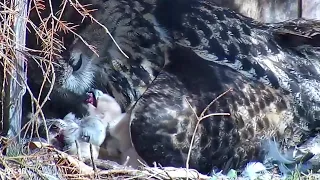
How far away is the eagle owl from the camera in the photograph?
7.79 feet

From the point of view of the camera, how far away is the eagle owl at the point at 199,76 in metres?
2.37

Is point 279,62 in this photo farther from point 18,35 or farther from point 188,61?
point 18,35

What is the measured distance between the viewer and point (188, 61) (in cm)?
256

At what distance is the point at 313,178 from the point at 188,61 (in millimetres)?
A: 671

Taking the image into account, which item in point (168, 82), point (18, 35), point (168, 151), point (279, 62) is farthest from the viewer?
point (279, 62)

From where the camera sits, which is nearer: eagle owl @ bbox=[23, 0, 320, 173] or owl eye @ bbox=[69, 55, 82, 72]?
eagle owl @ bbox=[23, 0, 320, 173]

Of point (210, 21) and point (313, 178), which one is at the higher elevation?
point (210, 21)

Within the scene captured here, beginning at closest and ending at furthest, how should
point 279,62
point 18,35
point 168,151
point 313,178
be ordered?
point 18,35 < point 313,178 < point 168,151 < point 279,62

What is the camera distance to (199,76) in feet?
8.21

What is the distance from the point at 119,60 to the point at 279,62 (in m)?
0.60

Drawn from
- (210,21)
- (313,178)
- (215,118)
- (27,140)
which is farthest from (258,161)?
(27,140)

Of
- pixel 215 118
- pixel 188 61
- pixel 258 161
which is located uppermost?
pixel 188 61

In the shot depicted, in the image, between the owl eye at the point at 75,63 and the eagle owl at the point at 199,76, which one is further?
the owl eye at the point at 75,63

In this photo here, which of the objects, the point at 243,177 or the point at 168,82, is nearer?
→ the point at 243,177
